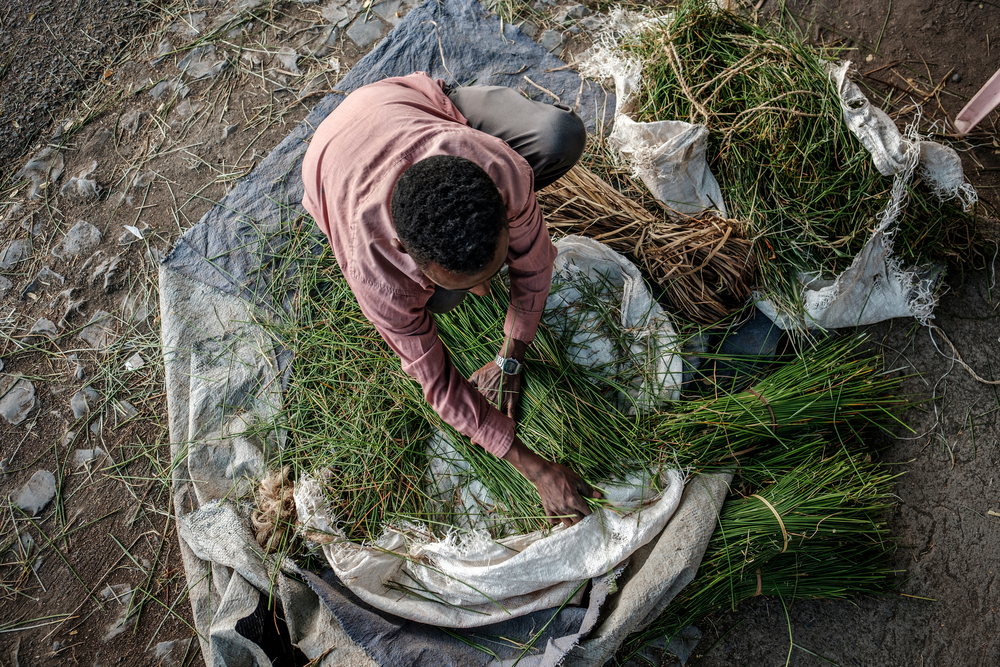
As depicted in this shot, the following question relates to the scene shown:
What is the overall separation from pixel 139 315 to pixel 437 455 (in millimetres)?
1331

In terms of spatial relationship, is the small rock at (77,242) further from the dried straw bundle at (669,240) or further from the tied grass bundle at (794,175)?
the tied grass bundle at (794,175)

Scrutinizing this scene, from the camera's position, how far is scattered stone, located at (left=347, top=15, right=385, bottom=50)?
244 centimetres

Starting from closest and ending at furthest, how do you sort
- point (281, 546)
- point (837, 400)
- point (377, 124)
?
1. point (377, 124)
2. point (837, 400)
3. point (281, 546)

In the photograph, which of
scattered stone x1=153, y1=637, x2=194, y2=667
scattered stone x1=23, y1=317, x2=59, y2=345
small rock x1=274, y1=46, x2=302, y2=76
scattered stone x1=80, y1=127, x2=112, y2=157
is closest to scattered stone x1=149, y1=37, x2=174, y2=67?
scattered stone x1=80, y1=127, x2=112, y2=157

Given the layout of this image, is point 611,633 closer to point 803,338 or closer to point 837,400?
point 837,400

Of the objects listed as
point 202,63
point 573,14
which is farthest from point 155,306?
point 573,14

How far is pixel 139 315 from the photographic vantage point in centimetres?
216

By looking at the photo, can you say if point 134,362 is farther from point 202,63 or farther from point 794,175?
point 794,175

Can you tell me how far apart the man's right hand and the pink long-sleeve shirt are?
3.0 inches

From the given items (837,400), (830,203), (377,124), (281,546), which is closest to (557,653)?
(281,546)

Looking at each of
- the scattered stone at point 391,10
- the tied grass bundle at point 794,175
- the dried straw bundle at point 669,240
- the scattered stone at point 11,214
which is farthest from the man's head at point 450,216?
the scattered stone at point 11,214

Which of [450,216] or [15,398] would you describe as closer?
[450,216]

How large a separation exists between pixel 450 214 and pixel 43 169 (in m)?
2.36

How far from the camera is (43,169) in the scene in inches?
94.3
